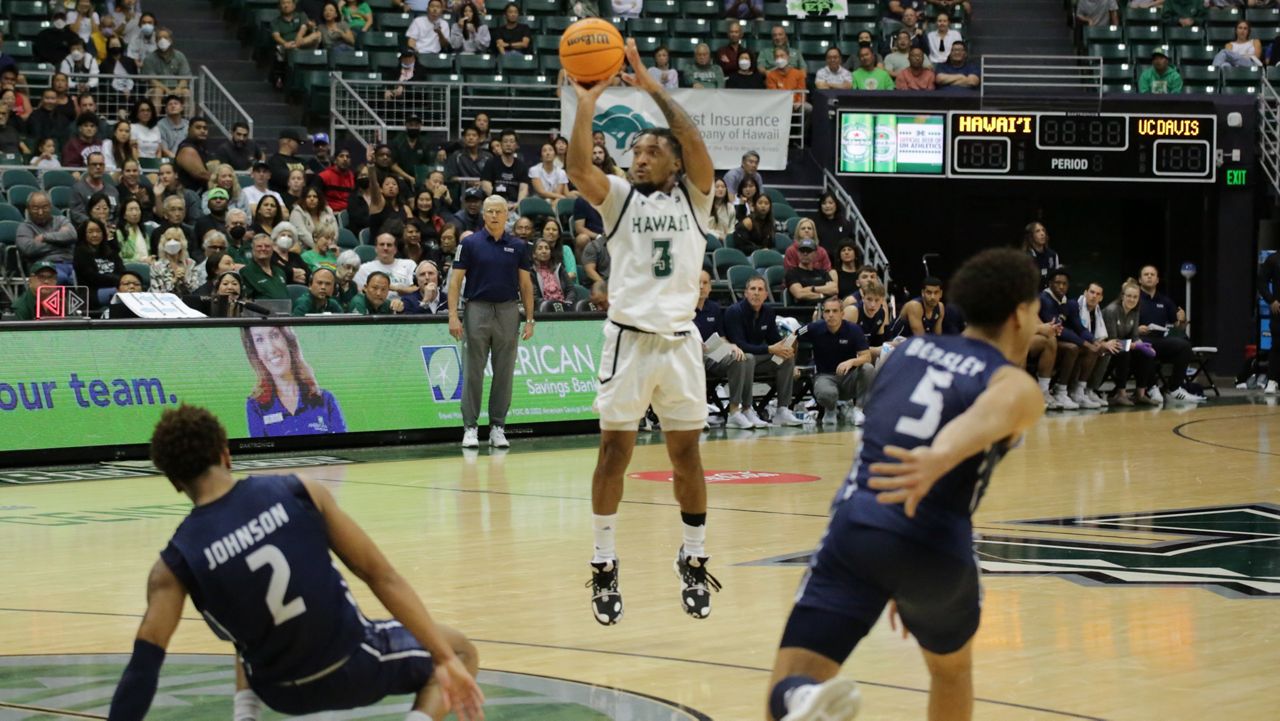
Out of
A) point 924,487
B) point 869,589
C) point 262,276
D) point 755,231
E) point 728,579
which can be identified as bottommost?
point 728,579

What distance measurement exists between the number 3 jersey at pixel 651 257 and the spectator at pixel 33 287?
24.4ft

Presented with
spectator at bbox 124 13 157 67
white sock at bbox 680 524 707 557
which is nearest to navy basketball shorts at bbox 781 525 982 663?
white sock at bbox 680 524 707 557

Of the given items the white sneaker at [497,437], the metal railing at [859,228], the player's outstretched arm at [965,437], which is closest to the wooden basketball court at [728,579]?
the white sneaker at [497,437]

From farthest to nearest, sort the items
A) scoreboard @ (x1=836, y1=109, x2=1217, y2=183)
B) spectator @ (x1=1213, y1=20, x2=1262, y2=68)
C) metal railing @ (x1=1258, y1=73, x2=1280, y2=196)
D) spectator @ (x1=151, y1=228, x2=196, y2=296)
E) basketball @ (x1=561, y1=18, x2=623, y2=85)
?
1. spectator @ (x1=1213, y1=20, x2=1262, y2=68)
2. metal railing @ (x1=1258, y1=73, x2=1280, y2=196)
3. scoreboard @ (x1=836, y1=109, x2=1217, y2=183)
4. spectator @ (x1=151, y1=228, x2=196, y2=296)
5. basketball @ (x1=561, y1=18, x2=623, y2=85)

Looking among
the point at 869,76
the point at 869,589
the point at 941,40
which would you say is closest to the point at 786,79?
the point at 869,76

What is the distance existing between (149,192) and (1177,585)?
11270mm

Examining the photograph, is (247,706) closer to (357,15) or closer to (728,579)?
(728,579)

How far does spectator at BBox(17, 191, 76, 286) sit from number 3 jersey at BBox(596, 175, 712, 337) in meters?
8.95

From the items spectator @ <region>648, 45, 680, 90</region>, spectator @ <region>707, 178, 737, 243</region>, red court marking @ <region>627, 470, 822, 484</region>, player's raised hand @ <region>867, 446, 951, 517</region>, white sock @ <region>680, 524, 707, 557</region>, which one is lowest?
red court marking @ <region>627, 470, 822, 484</region>

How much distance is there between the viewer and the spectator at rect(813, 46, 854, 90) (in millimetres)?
22578

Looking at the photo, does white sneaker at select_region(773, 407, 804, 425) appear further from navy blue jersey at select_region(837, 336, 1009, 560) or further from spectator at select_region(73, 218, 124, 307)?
navy blue jersey at select_region(837, 336, 1009, 560)

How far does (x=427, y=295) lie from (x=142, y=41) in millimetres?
6711

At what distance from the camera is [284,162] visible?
17.9 meters

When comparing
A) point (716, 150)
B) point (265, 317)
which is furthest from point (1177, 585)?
point (716, 150)
